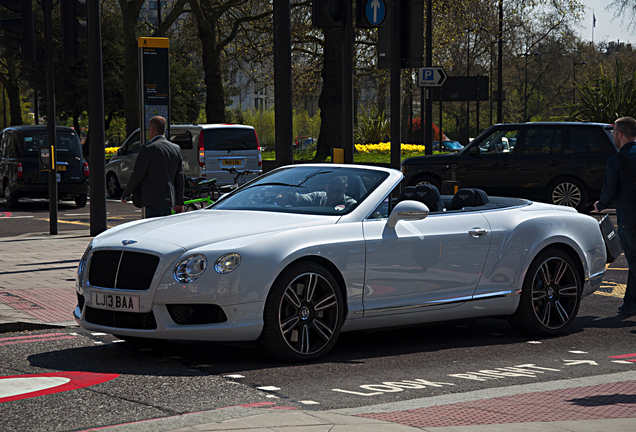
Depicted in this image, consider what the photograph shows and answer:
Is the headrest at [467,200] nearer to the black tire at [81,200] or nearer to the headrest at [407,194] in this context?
the headrest at [407,194]

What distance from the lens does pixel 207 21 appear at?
113 feet

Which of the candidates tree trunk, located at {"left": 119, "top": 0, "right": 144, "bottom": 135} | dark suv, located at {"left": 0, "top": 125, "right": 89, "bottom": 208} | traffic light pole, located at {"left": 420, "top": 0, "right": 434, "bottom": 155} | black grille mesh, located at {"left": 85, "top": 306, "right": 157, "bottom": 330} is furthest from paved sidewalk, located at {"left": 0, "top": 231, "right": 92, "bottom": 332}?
tree trunk, located at {"left": 119, "top": 0, "right": 144, "bottom": 135}

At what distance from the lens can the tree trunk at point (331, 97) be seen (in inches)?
1151

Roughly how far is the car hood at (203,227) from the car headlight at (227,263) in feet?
0.53

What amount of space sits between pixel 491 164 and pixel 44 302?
39.0 feet

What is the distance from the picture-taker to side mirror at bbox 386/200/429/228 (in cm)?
642

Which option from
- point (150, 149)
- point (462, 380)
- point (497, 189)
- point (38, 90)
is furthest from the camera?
point (38, 90)

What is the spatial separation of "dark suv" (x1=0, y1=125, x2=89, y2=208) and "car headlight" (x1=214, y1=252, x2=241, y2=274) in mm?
15985

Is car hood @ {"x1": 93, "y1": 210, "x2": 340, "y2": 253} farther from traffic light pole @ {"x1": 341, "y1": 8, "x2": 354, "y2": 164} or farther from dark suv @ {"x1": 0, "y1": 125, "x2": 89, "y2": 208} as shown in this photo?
dark suv @ {"x1": 0, "y1": 125, "x2": 89, "y2": 208}

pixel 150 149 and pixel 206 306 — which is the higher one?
pixel 150 149

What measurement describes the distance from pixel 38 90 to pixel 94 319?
2236 inches

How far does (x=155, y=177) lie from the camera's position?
372 inches

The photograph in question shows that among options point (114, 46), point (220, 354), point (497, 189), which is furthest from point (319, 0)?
point (114, 46)

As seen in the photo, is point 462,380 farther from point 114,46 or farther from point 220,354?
point 114,46
